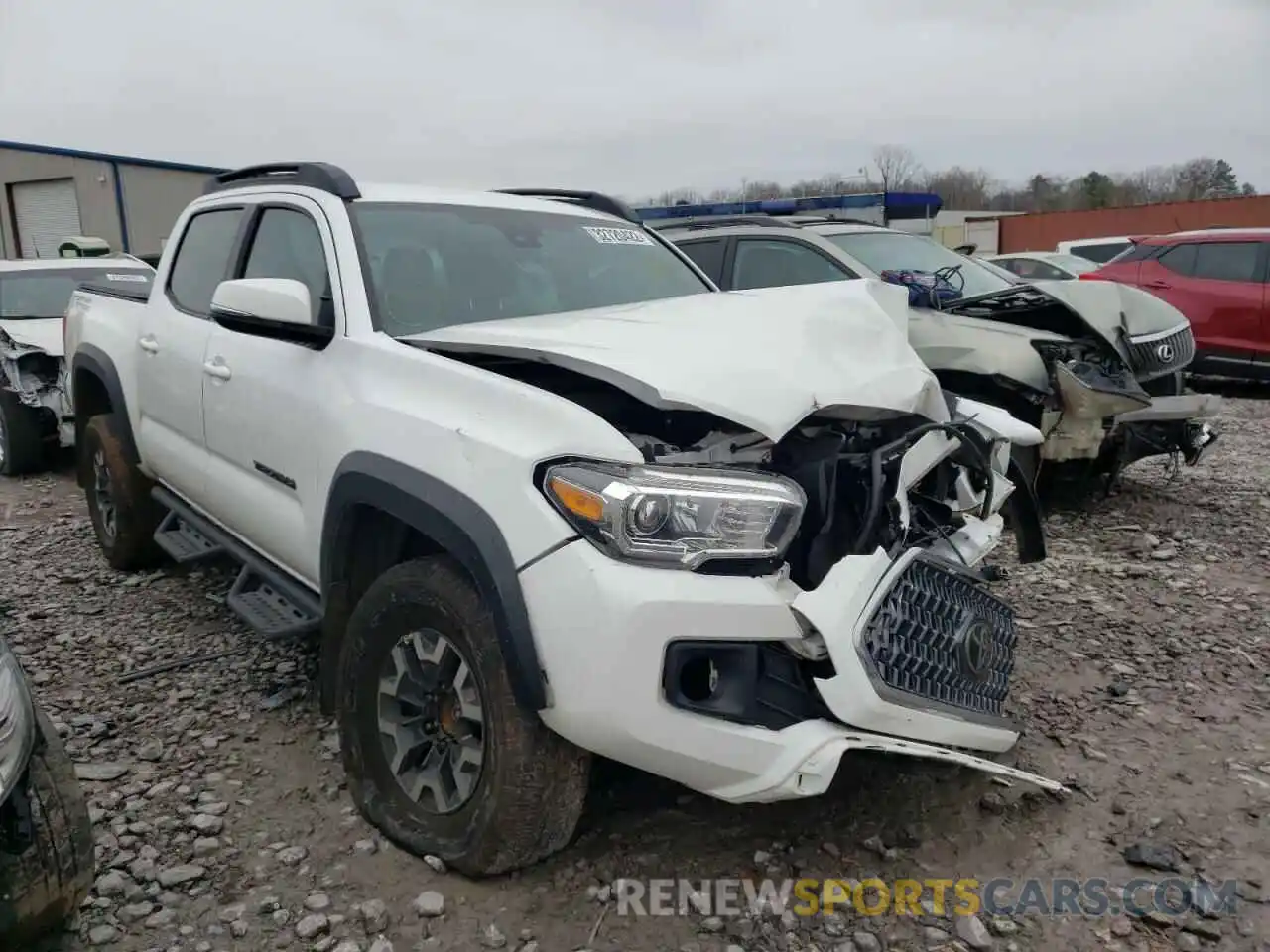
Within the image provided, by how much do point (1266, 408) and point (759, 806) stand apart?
885 centimetres

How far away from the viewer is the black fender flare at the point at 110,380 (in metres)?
4.77

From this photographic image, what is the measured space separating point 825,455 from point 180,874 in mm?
2034

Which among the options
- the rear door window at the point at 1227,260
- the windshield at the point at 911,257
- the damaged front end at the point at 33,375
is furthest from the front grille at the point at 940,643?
the rear door window at the point at 1227,260

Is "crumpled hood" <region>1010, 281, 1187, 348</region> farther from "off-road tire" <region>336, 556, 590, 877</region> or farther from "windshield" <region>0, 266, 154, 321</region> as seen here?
"windshield" <region>0, 266, 154, 321</region>

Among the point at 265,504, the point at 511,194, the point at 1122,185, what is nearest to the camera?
the point at 265,504

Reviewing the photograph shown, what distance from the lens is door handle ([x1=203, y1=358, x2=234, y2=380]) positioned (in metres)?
3.59

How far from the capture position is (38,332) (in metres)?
7.86

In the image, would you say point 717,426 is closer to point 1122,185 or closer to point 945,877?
point 945,877

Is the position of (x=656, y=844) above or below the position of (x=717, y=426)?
below

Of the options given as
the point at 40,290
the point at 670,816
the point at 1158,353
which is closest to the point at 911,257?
the point at 1158,353

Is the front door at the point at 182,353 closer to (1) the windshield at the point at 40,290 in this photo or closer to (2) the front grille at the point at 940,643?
(2) the front grille at the point at 940,643

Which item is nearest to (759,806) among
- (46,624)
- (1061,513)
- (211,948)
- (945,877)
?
→ (945,877)

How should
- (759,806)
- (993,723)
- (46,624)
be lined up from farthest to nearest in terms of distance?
(46,624), (759,806), (993,723)

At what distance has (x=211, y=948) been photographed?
238cm
